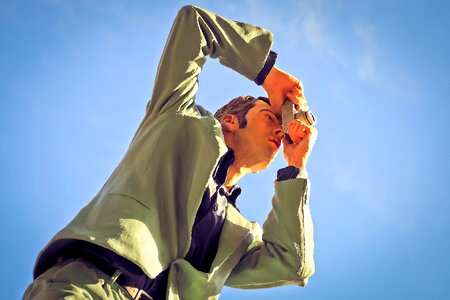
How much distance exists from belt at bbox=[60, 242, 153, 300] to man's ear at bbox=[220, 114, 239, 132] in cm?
97

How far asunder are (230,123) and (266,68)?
0.35m

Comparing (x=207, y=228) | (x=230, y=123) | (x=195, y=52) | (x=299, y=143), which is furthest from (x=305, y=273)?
(x=195, y=52)

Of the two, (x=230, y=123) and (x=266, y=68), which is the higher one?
(x=266, y=68)

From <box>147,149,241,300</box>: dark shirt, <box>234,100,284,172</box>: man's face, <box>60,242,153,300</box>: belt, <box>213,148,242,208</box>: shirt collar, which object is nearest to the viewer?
<box>60,242,153,300</box>: belt

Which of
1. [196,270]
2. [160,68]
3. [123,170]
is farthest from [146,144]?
[196,270]

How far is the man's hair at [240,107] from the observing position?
2967mm

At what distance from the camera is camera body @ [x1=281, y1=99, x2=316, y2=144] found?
2791 millimetres

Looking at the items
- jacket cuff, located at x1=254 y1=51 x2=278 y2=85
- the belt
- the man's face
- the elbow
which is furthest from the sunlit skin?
the belt

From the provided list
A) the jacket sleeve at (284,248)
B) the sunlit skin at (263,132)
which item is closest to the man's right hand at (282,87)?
the sunlit skin at (263,132)

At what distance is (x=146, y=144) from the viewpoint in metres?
2.47

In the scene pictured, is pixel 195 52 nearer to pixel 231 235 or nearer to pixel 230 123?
pixel 230 123

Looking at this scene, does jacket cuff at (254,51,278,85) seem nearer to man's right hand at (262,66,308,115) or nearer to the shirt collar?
man's right hand at (262,66,308,115)

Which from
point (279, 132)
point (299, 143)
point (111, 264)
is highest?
point (279, 132)

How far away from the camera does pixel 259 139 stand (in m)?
2.89
